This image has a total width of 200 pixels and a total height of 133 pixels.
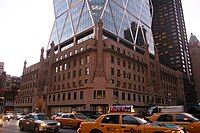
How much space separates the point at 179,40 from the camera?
14325cm

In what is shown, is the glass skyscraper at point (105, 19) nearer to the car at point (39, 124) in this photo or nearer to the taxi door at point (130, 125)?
the car at point (39, 124)

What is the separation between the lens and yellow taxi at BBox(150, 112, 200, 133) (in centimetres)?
1202

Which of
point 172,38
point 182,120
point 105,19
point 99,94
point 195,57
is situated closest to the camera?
point 182,120

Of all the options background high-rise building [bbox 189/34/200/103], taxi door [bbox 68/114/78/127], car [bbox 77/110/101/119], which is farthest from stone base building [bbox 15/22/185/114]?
background high-rise building [bbox 189/34/200/103]

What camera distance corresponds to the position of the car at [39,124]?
17.3m

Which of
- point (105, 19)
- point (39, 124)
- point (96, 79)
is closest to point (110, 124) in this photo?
point (39, 124)

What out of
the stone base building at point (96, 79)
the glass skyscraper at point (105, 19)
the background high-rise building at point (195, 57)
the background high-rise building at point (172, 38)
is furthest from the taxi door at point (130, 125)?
the background high-rise building at point (195, 57)

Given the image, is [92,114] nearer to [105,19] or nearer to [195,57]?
[105,19]

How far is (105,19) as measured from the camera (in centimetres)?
7131

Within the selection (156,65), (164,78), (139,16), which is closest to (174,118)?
(156,65)

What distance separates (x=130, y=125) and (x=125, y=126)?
0.26 metres

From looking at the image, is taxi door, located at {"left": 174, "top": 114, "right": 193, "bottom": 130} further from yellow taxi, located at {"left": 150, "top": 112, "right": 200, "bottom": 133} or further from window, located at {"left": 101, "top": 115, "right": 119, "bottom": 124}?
window, located at {"left": 101, "top": 115, "right": 119, "bottom": 124}

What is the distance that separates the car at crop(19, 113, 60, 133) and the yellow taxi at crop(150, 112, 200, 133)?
8.19 m

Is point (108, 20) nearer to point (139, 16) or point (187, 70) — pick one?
point (139, 16)
